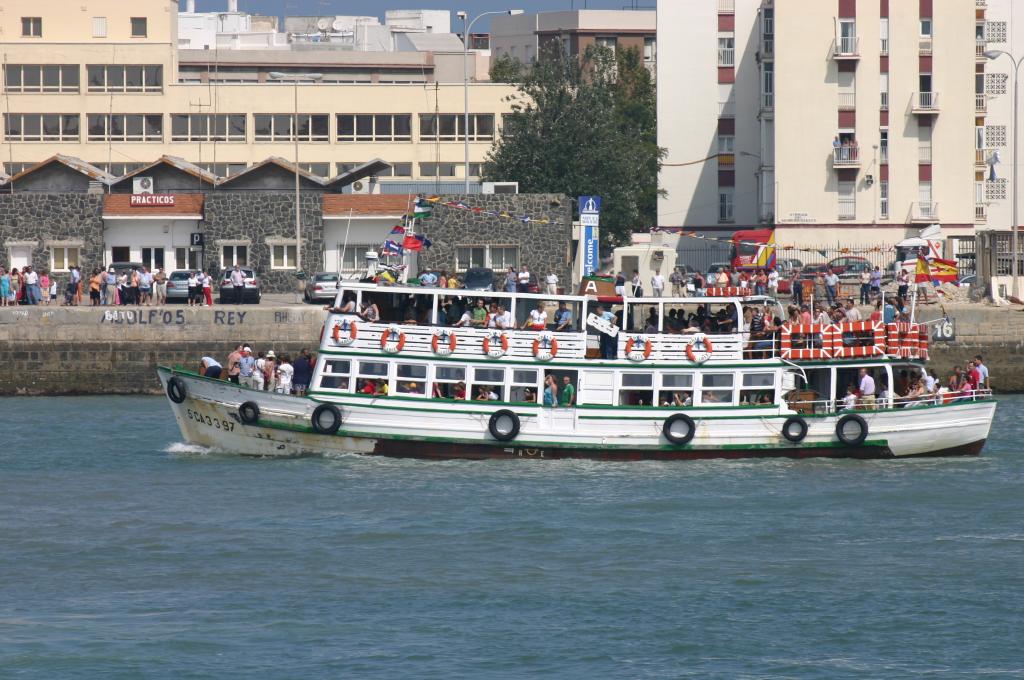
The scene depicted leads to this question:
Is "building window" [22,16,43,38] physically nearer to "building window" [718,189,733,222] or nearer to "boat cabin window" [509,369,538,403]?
"building window" [718,189,733,222]

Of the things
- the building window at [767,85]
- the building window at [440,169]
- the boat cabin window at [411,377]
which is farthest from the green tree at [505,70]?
the boat cabin window at [411,377]

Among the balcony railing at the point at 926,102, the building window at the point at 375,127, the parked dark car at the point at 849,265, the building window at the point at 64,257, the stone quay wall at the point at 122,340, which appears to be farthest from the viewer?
the building window at the point at 375,127

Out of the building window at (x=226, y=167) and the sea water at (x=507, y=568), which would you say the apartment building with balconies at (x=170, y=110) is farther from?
the sea water at (x=507, y=568)

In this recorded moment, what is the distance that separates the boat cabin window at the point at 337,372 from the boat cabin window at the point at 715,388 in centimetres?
707

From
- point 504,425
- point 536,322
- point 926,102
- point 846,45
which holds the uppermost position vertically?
point 846,45

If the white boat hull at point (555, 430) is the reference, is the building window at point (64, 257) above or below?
above

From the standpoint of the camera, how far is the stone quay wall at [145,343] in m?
49.7

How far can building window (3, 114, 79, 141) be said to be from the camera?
85.0 metres

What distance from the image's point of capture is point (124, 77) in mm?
86250

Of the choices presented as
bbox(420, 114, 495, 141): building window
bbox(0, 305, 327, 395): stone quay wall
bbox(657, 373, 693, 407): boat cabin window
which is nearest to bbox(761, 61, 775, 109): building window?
bbox(420, 114, 495, 141): building window

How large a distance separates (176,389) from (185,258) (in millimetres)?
29582

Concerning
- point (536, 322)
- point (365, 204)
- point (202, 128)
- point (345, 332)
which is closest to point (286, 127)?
point (202, 128)

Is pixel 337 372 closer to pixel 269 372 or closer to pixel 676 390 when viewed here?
pixel 269 372

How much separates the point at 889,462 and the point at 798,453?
6.30 feet
